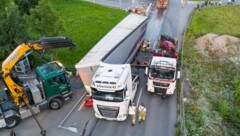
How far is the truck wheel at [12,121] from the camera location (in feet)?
62.7

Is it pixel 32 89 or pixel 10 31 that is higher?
pixel 10 31

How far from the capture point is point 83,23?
37.5m

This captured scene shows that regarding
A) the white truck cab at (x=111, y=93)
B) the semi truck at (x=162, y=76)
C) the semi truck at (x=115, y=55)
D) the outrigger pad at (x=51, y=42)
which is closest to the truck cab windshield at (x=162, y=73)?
the semi truck at (x=162, y=76)

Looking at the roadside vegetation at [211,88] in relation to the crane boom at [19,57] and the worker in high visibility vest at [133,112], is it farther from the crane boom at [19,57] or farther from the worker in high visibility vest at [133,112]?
the crane boom at [19,57]

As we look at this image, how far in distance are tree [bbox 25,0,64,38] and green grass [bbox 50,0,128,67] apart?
4.38 m

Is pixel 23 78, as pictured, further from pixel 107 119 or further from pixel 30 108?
pixel 107 119

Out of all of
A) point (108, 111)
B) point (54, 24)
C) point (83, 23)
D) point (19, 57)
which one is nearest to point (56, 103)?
point (19, 57)

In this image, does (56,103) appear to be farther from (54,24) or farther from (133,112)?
(54,24)

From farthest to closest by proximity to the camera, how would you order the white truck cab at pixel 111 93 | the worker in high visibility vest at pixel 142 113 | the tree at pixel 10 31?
the tree at pixel 10 31
the worker in high visibility vest at pixel 142 113
the white truck cab at pixel 111 93

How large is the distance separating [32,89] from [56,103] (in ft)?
7.22

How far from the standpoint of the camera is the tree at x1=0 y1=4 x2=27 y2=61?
24.9 meters

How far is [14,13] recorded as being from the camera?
25125 mm

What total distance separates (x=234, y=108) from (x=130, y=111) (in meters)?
9.23

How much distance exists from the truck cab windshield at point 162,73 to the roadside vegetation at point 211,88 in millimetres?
2652
